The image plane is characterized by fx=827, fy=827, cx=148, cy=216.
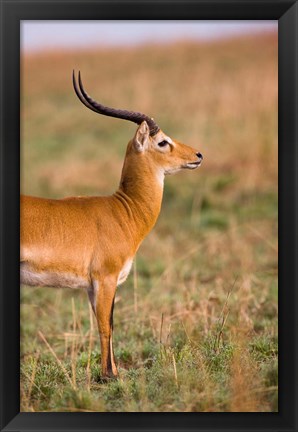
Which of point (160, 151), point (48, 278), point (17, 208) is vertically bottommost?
point (48, 278)

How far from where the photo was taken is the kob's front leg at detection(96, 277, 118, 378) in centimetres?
593

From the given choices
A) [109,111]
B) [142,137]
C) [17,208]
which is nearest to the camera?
[17,208]

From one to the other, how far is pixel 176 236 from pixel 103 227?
6.66 m

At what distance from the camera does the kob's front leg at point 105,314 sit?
234 inches

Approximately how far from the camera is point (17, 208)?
220 inches

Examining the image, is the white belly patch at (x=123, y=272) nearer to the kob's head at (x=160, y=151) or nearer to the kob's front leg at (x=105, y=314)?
the kob's front leg at (x=105, y=314)

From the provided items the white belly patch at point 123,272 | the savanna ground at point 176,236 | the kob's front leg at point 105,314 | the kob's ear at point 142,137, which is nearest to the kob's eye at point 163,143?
the kob's ear at point 142,137

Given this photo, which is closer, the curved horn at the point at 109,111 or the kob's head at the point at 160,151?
the curved horn at the point at 109,111

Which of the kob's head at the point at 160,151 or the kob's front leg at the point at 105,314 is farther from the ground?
the kob's head at the point at 160,151

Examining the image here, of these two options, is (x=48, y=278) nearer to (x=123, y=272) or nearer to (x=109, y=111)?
(x=123, y=272)

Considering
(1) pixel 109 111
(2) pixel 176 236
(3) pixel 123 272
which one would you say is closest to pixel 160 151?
(1) pixel 109 111

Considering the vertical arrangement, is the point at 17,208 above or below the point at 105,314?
above

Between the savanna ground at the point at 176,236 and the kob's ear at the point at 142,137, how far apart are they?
1.63 meters
